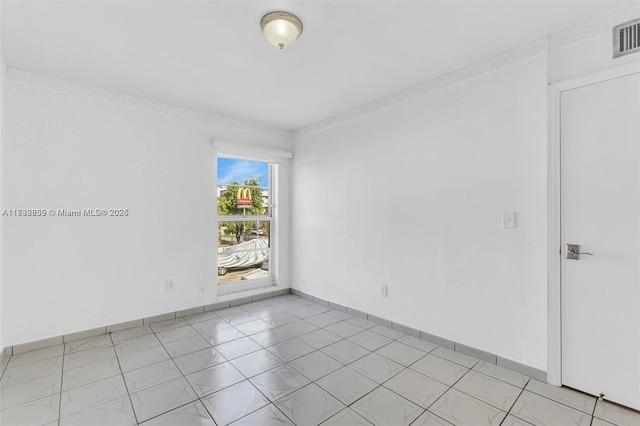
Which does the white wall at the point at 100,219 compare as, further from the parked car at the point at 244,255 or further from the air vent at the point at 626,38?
the air vent at the point at 626,38

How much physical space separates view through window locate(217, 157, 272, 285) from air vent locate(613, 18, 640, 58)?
367cm

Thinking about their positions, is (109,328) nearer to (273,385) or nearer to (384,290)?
(273,385)

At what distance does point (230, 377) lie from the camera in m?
2.19

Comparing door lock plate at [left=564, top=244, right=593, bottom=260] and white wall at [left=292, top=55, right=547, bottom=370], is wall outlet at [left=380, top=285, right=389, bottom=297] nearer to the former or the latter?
white wall at [left=292, top=55, right=547, bottom=370]

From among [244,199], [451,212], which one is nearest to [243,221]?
[244,199]

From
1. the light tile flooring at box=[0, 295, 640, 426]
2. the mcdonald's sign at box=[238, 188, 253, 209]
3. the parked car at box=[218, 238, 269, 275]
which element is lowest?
the light tile flooring at box=[0, 295, 640, 426]

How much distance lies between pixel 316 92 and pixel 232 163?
5.30 feet

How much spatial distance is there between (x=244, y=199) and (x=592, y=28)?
373 centimetres

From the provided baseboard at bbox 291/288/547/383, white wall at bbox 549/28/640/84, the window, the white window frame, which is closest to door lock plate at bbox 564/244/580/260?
baseboard at bbox 291/288/547/383

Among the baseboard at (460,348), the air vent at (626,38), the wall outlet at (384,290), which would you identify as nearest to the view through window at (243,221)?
the baseboard at (460,348)

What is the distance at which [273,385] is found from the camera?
2.09 m

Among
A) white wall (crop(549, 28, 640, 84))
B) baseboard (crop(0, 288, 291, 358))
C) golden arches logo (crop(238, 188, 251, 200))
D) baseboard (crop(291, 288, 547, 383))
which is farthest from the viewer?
golden arches logo (crop(238, 188, 251, 200))

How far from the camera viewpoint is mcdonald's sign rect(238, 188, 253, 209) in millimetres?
4117

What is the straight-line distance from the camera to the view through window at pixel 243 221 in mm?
3951
